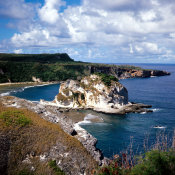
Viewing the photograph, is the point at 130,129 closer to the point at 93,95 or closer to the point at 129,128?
the point at 129,128

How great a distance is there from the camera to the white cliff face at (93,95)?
69.8 metres

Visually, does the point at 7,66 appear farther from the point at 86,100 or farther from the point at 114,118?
the point at 114,118

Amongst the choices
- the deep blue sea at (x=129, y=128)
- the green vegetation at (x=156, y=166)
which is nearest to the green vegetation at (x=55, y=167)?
the green vegetation at (x=156, y=166)

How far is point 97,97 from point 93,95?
1.95 metres

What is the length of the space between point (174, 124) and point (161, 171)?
4332cm

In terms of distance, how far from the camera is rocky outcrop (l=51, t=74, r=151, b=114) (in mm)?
69188

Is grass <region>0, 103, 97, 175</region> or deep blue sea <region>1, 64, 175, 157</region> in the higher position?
grass <region>0, 103, 97, 175</region>

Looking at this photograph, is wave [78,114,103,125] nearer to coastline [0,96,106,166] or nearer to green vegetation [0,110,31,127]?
coastline [0,96,106,166]

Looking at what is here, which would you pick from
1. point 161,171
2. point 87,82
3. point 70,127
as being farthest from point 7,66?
point 161,171

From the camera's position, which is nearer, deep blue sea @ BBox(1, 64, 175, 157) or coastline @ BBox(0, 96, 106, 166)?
coastline @ BBox(0, 96, 106, 166)

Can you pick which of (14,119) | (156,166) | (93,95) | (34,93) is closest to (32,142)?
(14,119)

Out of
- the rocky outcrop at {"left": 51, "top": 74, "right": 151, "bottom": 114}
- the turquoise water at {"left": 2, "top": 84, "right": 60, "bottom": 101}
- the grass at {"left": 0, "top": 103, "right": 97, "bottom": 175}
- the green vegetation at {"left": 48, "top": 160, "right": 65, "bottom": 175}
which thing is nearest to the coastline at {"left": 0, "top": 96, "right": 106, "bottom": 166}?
the grass at {"left": 0, "top": 103, "right": 97, "bottom": 175}

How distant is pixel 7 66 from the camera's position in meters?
162

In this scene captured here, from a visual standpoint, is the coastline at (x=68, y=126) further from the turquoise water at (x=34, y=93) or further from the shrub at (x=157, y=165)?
the turquoise water at (x=34, y=93)
